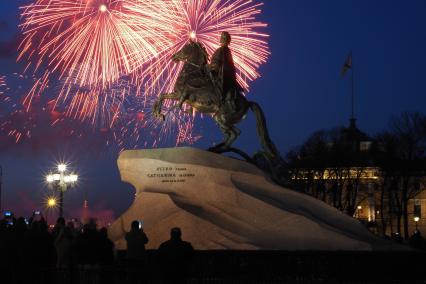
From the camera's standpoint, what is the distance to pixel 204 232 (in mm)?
19438

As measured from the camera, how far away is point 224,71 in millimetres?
22016

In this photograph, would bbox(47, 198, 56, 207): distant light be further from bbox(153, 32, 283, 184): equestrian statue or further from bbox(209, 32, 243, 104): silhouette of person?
bbox(209, 32, 243, 104): silhouette of person

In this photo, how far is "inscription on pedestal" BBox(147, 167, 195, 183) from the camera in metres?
20.8

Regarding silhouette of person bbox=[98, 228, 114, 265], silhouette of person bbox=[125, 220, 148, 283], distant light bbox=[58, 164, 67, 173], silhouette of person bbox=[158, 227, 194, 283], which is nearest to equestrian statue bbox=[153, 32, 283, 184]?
distant light bbox=[58, 164, 67, 173]

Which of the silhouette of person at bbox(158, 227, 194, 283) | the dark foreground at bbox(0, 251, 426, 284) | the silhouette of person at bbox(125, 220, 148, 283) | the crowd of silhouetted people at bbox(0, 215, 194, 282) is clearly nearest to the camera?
the silhouette of person at bbox(158, 227, 194, 283)

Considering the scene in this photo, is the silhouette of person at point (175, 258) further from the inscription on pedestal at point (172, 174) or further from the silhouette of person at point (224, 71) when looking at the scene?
the silhouette of person at point (224, 71)

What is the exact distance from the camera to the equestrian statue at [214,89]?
21953 millimetres

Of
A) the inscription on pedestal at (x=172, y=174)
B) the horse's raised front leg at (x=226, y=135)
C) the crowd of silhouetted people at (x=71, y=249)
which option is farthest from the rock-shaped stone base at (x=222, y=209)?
the crowd of silhouetted people at (x=71, y=249)

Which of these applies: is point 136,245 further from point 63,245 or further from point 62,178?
point 62,178

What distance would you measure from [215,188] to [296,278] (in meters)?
4.72

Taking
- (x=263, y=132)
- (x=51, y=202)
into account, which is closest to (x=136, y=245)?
(x=263, y=132)

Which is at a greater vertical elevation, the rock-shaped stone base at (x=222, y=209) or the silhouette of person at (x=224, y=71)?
the silhouette of person at (x=224, y=71)

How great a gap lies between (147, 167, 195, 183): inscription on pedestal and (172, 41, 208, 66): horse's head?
328cm

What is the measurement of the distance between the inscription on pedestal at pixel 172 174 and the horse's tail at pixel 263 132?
3349 millimetres
